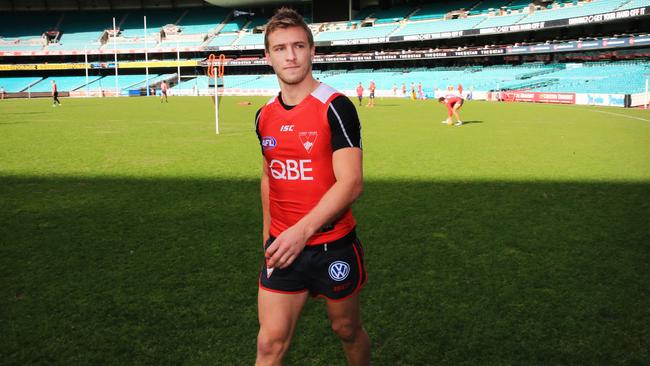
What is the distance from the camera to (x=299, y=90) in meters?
2.36

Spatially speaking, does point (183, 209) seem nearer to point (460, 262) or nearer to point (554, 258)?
point (460, 262)

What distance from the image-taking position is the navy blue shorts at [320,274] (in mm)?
2400

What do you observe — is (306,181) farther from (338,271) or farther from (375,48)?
(375,48)

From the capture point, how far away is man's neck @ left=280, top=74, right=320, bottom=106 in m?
2.36

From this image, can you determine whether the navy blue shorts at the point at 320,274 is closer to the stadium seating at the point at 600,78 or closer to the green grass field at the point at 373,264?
the green grass field at the point at 373,264

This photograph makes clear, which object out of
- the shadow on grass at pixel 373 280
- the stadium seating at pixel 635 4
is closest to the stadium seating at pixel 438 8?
the stadium seating at pixel 635 4

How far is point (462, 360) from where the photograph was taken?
323cm

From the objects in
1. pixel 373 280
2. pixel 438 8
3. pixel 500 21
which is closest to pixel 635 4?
pixel 500 21

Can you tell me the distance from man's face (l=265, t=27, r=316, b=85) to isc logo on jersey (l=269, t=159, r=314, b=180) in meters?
0.37

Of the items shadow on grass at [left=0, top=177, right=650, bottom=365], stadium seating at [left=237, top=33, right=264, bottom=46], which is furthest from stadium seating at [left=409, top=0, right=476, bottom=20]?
shadow on grass at [left=0, top=177, right=650, bottom=365]

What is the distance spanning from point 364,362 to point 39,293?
296 centimetres

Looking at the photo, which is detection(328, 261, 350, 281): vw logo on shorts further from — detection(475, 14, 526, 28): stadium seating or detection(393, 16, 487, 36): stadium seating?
detection(393, 16, 487, 36): stadium seating

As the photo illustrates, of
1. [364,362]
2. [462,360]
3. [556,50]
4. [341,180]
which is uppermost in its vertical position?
[556,50]

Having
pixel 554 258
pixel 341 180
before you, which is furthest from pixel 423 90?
pixel 341 180
